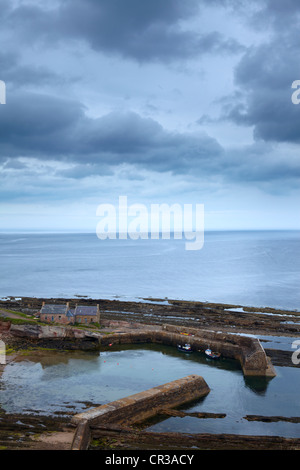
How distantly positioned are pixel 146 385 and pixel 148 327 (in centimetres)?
1768

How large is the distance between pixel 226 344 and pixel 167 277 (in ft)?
235

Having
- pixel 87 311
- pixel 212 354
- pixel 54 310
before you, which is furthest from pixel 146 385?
pixel 54 310

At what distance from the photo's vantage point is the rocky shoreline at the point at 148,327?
24594mm

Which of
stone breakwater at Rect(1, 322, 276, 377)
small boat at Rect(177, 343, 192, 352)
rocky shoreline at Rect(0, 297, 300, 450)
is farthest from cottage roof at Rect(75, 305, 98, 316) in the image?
small boat at Rect(177, 343, 192, 352)

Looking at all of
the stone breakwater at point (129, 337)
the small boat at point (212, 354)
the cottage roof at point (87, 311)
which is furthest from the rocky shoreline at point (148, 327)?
the small boat at point (212, 354)

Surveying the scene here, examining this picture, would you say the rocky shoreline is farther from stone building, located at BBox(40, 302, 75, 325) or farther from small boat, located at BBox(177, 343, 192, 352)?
small boat, located at BBox(177, 343, 192, 352)

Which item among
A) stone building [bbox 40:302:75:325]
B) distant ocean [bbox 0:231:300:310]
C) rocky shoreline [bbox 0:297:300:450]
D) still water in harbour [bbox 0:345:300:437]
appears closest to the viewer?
rocky shoreline [bbox 0:297:300:450]

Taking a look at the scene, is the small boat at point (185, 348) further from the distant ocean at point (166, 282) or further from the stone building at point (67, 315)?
the distant ocean at point (166, 282)

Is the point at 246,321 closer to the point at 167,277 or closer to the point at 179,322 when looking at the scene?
the point at 179,322

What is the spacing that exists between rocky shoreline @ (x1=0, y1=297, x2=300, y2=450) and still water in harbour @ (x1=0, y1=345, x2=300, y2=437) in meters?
1.98

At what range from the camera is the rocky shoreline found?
2459 centimetres

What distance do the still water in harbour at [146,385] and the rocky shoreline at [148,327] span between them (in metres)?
1.98
